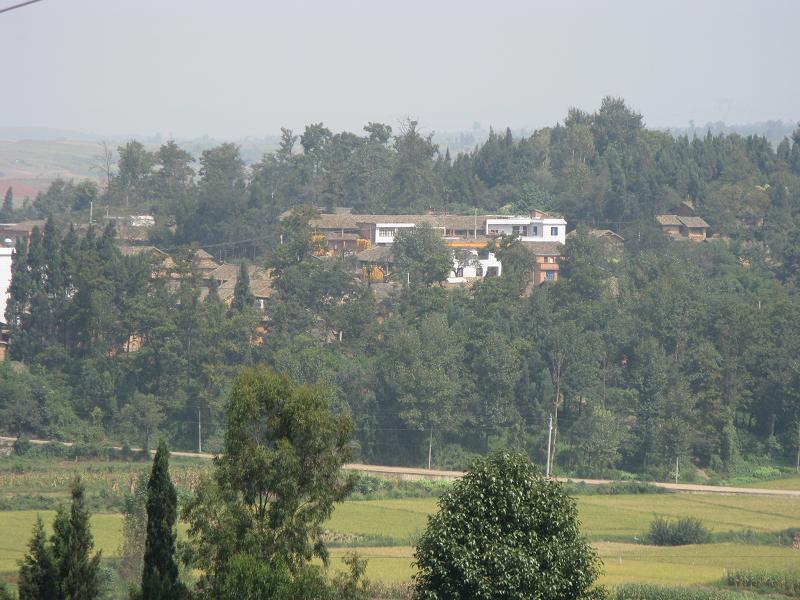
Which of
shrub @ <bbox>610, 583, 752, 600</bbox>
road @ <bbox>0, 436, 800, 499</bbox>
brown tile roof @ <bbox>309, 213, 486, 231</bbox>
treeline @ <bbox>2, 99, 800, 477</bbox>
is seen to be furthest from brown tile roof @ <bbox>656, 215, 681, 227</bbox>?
shrub @ <bbox>610, 583, 752, 600</bbox>

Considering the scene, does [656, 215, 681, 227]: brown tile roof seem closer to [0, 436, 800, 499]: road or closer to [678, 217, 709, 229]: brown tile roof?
[678, 217, 709, 229]: brown tile roof

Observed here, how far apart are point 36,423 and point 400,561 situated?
17.2 meters

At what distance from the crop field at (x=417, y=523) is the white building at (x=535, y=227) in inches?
791

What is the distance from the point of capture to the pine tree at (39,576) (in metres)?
15.0

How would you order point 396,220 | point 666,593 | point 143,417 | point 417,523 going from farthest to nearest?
1. point 396,220
2. point 143,417
3. point 417,523
4. point 666,593

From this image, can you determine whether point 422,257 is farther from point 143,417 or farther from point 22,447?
point 22,447

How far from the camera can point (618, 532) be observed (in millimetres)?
29406

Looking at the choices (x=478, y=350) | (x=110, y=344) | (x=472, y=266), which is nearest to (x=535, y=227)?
(x=472, y=266)

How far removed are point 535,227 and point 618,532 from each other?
88.8 feet

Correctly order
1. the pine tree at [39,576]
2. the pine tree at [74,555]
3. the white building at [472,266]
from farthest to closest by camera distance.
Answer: the white building at [472,266] < the pine tree at [74,555] < the pine tree at [39,576]

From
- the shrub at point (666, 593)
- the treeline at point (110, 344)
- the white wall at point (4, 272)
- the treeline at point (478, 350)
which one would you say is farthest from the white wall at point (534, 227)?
the shrub at point (666, 593)

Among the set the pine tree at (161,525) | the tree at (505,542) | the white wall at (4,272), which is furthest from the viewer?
the white wall at (4,272)

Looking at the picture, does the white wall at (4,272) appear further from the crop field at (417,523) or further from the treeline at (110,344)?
the crop field at (417,523)

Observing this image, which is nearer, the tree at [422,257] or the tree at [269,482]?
the tree at [269,482]
